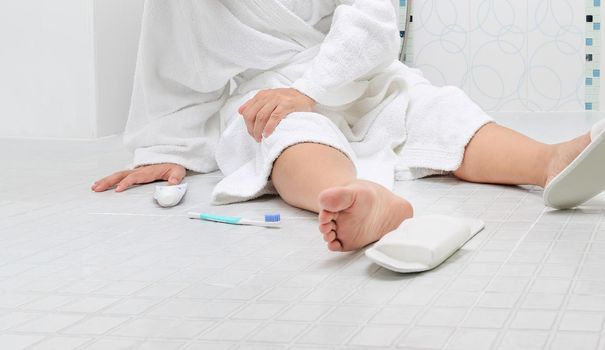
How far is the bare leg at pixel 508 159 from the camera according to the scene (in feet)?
4.61

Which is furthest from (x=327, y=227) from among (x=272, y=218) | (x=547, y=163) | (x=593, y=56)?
(x=593, y=56)

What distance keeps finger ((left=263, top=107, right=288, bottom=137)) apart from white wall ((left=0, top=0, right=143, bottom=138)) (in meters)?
1.02

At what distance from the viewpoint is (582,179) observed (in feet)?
4.03

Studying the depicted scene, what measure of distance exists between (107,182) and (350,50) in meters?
0.48

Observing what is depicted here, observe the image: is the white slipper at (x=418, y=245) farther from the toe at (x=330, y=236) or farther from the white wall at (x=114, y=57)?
the white wall at (x=114, y=57)

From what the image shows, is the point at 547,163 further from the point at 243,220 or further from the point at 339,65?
the point at 243,220

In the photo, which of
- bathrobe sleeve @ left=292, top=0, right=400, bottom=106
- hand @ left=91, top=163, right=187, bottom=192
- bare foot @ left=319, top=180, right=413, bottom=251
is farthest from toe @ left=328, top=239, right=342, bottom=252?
hand @ left=91, top=163, right=187, bottom=192

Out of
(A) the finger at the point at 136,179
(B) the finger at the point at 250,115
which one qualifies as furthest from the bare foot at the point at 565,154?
(A) the finger at the point at 136,179

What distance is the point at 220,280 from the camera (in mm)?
1000

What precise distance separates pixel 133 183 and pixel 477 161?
0.59 m

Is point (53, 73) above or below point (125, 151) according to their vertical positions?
above

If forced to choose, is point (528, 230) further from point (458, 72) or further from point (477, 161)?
point (458, 72)

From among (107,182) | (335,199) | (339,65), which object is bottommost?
(107,182)

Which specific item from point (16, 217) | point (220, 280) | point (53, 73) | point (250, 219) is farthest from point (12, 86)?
point (220, 280)
